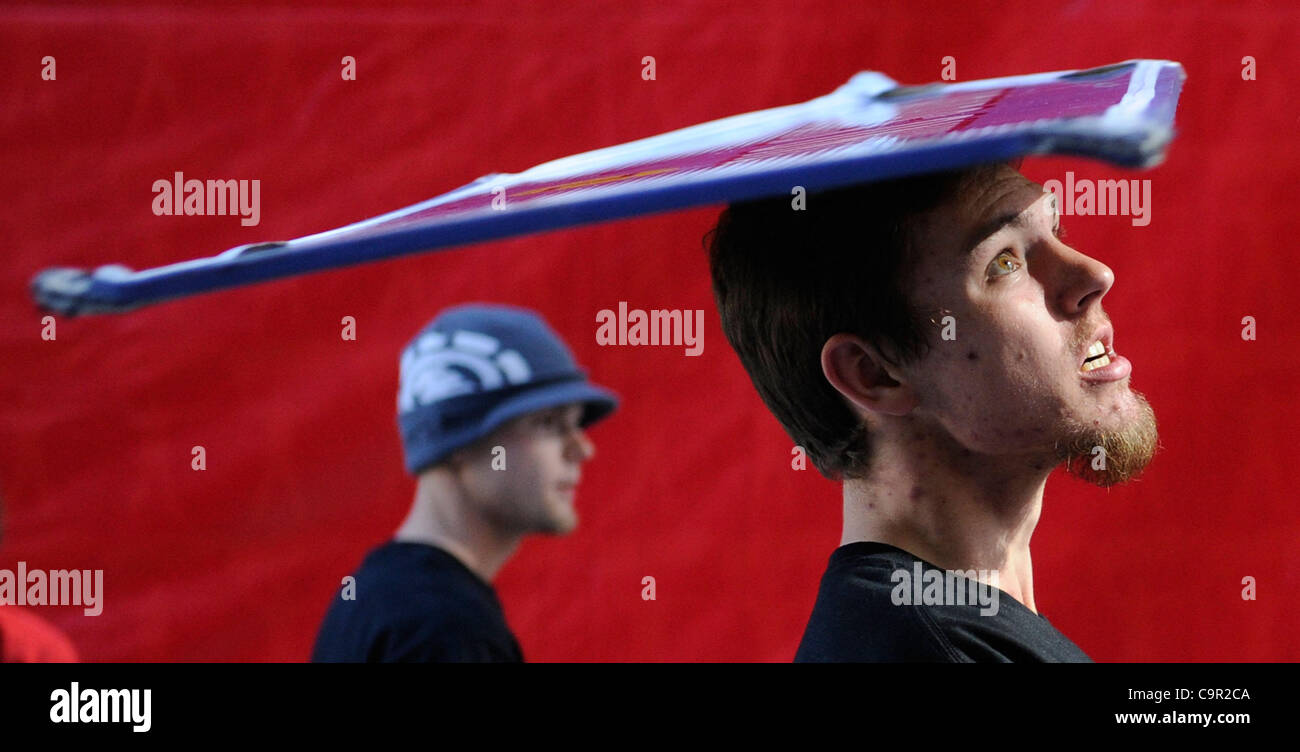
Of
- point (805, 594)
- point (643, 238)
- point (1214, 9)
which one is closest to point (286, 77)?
point (643, 238)

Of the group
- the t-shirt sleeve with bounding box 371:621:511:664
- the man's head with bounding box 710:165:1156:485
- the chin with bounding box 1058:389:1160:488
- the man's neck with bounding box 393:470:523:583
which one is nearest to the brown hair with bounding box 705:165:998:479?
the man's head with bounding box 710:165:1156:485

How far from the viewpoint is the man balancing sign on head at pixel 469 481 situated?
3.94ft

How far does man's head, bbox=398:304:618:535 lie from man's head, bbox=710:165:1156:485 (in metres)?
0.67

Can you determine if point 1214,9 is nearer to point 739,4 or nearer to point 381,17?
point 739,4

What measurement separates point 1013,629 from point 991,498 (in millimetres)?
89

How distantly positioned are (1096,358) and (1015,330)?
6 centimetres

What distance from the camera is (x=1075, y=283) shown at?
73 cm

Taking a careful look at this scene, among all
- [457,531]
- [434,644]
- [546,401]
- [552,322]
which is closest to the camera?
[434,644]

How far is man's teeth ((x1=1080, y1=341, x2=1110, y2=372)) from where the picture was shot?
737mm

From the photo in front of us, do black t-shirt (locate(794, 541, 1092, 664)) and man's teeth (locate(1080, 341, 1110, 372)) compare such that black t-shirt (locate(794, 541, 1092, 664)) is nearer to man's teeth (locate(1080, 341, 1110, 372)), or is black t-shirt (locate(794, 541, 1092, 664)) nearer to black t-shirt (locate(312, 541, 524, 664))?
man's teeth (locate(1080, 341, 1110, 372))

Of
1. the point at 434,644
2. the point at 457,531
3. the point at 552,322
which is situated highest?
the point at 552,322

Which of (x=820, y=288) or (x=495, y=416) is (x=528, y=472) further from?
(x=820, y=288)

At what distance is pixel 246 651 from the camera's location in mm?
1997

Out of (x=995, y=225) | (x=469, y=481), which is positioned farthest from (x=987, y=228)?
(x=469, y=481)
